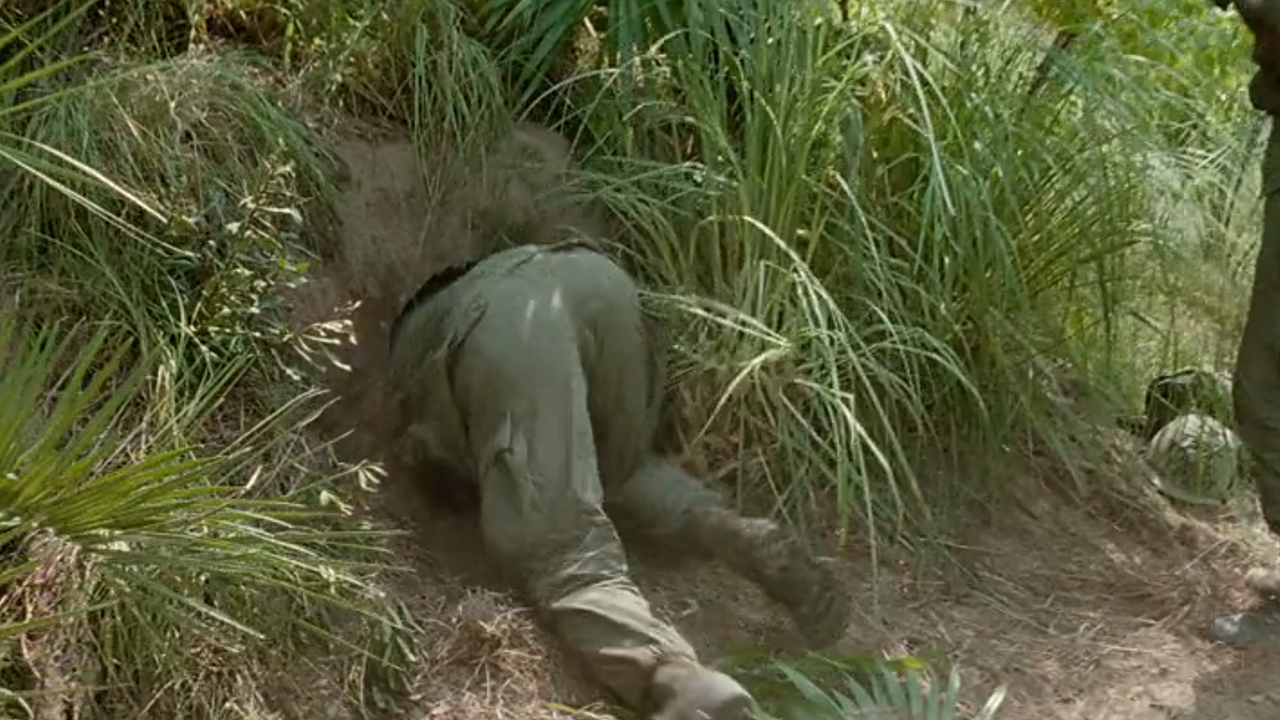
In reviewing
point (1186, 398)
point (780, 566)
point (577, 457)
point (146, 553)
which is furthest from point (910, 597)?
point (146, 553)

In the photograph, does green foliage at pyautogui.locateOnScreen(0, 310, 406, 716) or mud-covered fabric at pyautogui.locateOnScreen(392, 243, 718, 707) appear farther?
mud-covered fabric at pyautogui.locateOnScreen(392, 243, 718, 707)

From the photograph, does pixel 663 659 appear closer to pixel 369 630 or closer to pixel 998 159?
pixel 369 630

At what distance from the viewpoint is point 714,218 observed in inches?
136

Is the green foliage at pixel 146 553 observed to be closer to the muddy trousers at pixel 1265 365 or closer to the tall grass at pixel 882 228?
the tall grass at pixel 882 228

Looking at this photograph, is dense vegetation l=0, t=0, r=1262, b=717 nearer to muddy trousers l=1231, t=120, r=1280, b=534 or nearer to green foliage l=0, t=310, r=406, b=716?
green foliage l=0, t=310, r=406, b=716

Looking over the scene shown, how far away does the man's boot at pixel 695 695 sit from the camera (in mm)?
2566

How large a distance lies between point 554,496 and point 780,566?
0.41 meters

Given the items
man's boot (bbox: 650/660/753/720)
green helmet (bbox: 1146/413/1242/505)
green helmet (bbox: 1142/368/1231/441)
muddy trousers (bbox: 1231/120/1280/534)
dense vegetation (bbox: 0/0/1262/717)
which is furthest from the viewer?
green helmet (bbox: 1142/368/1231/441)

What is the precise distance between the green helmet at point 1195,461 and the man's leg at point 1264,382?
0.48 metres

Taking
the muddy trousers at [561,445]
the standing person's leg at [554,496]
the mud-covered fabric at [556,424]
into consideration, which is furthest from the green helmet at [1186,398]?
the standing person's leg at [554,496]

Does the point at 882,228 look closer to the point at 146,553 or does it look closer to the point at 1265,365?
the point at 1265,365

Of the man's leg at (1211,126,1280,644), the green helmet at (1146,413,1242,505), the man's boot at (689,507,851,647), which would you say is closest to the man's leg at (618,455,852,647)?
the man's boot at (689,507,851,647)

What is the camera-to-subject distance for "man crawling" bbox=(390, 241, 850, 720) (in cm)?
269

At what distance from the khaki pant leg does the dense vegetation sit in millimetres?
230
